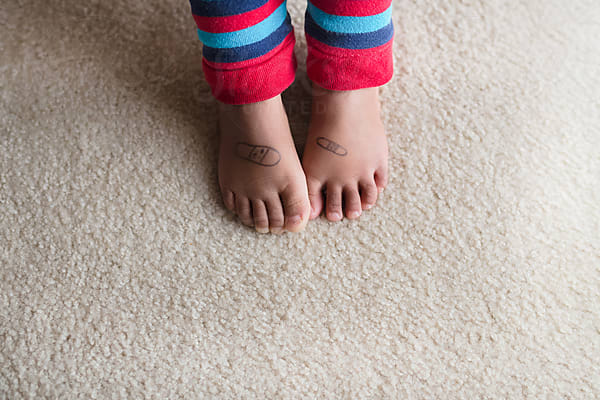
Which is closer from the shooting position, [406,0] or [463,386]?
[463,386]

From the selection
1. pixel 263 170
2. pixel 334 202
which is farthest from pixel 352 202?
pixel 263 170

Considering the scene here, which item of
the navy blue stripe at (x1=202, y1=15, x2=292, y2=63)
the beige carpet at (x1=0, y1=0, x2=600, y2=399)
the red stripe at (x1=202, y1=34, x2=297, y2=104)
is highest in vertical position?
the navy blue stripe at (x1=202, y1=15, x2=292, y2=63)

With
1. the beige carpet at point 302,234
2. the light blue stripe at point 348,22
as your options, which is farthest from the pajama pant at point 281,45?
the beige carpet at point 302,234

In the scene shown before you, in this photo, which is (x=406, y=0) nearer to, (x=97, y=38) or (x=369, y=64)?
(x=369, y=64)

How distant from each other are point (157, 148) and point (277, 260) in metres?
0.23

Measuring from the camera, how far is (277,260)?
57 cm

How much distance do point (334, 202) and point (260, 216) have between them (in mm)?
99

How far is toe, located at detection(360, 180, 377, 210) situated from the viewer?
1.91 ft

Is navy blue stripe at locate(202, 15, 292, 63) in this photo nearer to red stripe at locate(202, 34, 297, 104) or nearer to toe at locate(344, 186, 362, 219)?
red stripe at locate(202, 34, 297, 104)

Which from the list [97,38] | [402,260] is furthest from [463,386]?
[97,38]

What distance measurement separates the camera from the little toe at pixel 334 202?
1.90ft

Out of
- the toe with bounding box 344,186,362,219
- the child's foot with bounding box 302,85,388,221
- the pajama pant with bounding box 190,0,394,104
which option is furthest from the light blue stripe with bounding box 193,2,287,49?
the toe with bounding box 344,186,362,219

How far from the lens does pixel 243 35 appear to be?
473 mm

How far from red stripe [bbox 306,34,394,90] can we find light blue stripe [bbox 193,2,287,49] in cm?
6
